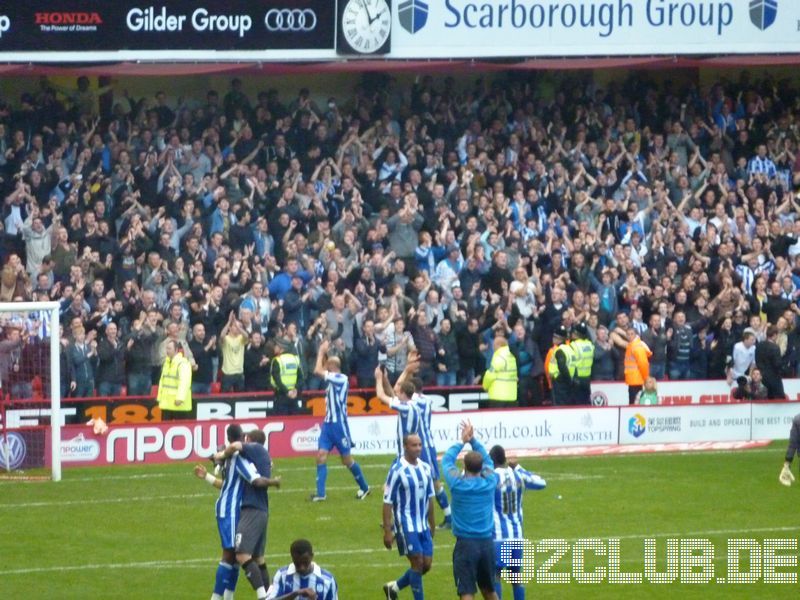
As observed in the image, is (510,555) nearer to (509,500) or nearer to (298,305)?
(509,500)

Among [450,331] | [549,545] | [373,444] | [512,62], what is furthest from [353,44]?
[549,545]

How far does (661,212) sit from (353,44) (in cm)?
690

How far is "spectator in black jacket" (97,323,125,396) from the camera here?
27.1 meters

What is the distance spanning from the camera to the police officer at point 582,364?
2952 cm

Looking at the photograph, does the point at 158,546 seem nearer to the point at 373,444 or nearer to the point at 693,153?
the point at 373,444

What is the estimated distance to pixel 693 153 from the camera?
118 ft

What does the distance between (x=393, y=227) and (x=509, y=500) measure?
14.8 metres

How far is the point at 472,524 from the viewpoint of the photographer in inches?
621

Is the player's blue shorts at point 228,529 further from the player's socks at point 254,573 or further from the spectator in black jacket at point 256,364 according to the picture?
the spectator in black jacket at point 256,364

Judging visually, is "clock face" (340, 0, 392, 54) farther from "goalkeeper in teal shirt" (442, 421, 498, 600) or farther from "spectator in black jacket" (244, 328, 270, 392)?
"goalkeeper in teal shirt" (442, 421, 498, 600)

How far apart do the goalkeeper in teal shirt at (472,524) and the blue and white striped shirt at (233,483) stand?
2.19 meters

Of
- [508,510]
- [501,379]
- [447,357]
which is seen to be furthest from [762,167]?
[508,510]

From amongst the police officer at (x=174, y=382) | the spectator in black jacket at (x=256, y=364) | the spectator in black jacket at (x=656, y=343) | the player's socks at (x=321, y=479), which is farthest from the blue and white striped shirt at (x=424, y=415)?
the spectator in black jacket at (x=656, y=343)

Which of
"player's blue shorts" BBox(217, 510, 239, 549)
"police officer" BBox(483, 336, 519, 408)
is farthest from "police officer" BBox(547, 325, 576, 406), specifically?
"player's blue shorts" BBox(217, 510, 239, 549)
